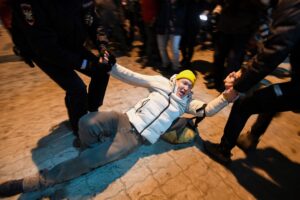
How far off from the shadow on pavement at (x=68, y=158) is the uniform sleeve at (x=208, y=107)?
51cm

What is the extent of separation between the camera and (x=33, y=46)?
2072 millimetres

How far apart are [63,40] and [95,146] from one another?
1078 millimetres

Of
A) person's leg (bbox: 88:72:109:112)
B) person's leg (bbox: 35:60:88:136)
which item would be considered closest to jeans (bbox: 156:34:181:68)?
person's leg (bbox: 88:72:109:112)

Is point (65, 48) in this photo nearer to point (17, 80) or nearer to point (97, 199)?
point (97, 199)

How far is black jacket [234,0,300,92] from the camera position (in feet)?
5.39

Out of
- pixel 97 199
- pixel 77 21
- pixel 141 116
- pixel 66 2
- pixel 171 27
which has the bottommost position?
pixel 97 199

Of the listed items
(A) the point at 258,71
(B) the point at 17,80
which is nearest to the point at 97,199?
(A) the point at 258,71

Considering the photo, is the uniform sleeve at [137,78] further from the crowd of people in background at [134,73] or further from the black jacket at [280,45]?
the black jacket at [280,45]

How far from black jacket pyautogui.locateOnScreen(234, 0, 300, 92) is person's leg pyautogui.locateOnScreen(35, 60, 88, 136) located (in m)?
1.58

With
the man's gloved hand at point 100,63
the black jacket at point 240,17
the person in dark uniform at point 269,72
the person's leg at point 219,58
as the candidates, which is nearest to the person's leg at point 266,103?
the person in dark uniform at point 269,72

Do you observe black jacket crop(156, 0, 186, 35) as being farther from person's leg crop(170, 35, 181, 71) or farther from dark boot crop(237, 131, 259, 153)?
dark boot crop(237, 131, 259, 153)

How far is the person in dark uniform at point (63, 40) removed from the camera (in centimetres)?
196

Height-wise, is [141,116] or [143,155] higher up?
[141,116]

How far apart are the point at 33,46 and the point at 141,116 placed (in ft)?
3.98
